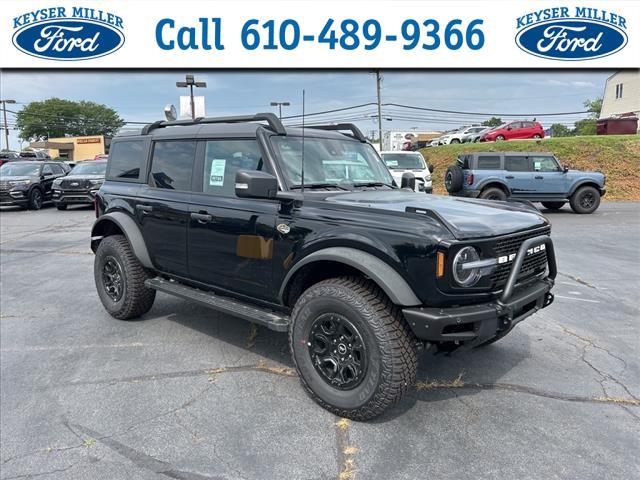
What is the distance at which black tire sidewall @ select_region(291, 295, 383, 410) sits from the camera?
9.36 feet

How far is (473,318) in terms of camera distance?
2725 millimetres

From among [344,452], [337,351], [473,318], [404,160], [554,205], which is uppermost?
[404,160]

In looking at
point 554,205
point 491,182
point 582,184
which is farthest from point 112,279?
point 554,205

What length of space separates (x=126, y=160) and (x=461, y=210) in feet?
11.7

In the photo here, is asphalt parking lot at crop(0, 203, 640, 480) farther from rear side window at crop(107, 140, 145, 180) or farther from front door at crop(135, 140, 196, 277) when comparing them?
rear side window at crop(107, 140, 145, 180)

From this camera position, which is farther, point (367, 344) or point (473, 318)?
point (367, 344)

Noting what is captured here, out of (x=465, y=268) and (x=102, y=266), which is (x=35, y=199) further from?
(x=465, y=268)

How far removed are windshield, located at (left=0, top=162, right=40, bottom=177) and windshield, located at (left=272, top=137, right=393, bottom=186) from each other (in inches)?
661

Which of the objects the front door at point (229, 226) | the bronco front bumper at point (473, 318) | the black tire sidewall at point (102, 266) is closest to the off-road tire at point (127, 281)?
the black tire sidewall at point (102, 266)

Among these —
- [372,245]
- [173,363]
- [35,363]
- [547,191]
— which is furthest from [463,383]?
[547,191]

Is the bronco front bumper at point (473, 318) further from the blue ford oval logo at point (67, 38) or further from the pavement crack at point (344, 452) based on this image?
the blue ford oval logo at point (67, 38)

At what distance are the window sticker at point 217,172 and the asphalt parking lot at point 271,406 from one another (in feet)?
4.80

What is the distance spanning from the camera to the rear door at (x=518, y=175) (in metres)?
14.6

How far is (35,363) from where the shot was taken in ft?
13.2
